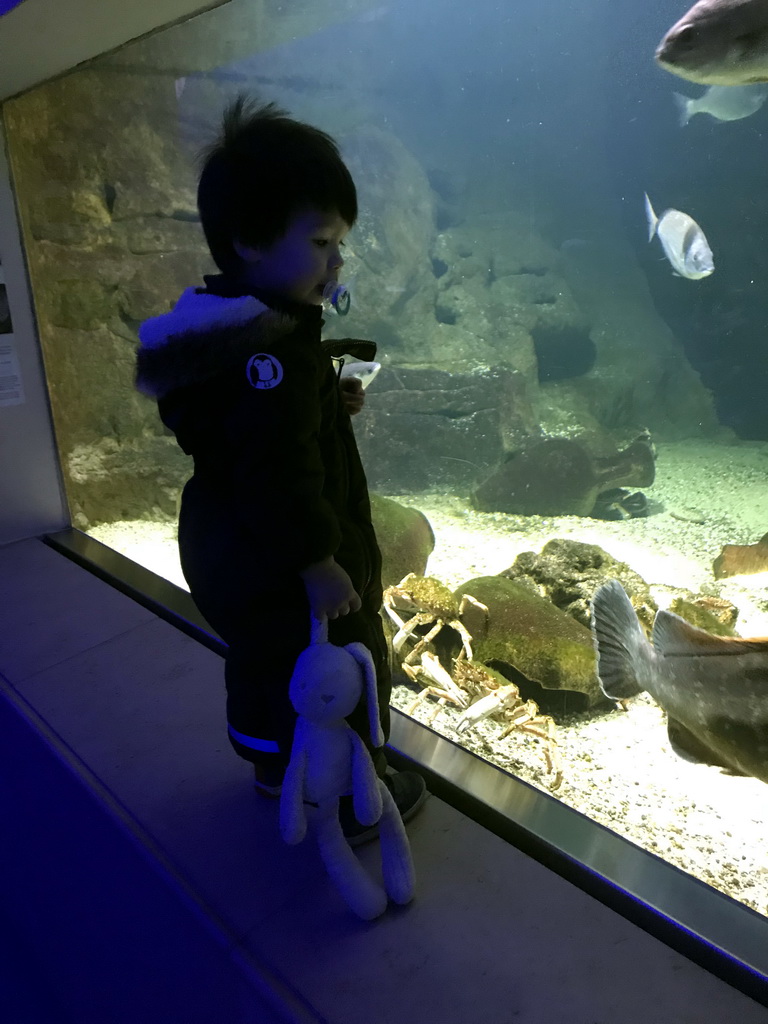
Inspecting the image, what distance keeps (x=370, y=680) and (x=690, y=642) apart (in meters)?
0.73

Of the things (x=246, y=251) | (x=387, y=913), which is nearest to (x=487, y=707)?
(x=387, y=913)

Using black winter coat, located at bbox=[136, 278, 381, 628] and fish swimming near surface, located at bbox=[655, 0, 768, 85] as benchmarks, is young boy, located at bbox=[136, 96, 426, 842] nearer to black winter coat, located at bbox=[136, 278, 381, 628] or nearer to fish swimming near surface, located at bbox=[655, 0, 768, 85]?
black winter coat, located at bbox=[136, 278, 381, 628]

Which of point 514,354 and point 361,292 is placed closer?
point 361,292

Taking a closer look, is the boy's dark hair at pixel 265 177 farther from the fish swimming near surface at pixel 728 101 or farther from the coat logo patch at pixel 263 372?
the fish swimming near surface at pixel 728 101

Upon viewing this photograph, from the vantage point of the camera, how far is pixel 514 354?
7273mm

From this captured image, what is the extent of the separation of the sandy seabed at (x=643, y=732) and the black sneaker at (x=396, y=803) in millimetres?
422

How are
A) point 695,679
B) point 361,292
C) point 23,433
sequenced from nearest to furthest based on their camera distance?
point 695,679 < point 23,433 < point 361,292

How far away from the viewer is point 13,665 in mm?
1908

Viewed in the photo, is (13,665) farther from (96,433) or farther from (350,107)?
(350,107)

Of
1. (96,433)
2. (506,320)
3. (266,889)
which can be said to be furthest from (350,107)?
(266,889)

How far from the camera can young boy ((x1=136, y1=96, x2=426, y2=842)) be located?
87cm

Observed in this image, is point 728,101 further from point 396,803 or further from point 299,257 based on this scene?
point 396,803

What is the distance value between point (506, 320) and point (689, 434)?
250cm

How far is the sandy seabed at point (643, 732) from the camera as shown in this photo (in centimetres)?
142
